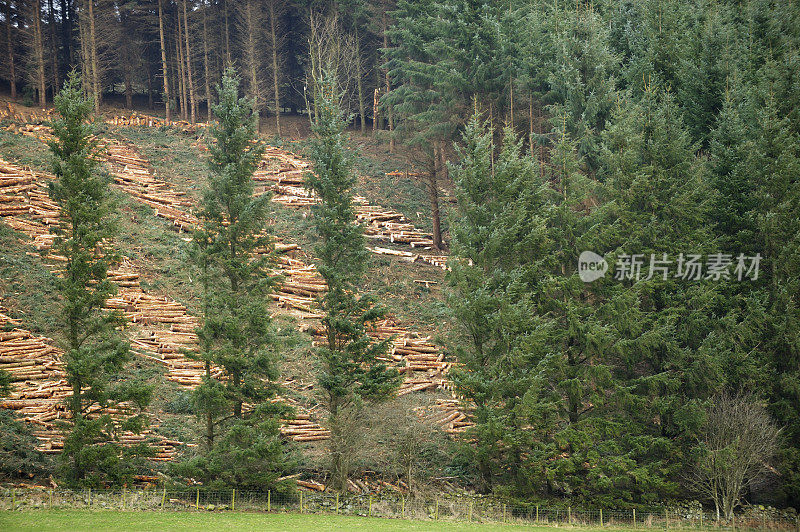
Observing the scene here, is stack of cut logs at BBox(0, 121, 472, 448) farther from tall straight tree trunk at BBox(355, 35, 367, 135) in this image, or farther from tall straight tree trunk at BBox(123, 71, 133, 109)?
tall straight tree trunk at BBox(123, 71, 133, 109)

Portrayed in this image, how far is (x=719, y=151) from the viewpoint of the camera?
27516 millimetres

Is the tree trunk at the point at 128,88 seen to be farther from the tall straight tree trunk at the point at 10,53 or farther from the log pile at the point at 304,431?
the log pile at the point at 304,431

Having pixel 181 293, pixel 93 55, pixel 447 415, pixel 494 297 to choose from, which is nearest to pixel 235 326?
pixel 494 297

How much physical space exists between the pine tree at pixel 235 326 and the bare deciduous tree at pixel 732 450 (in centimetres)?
1457

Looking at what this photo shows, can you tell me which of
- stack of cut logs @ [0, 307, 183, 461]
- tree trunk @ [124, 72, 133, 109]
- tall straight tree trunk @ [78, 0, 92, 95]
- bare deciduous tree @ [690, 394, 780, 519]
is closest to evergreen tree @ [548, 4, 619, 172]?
bare deciduous tree @ [690, 394, 780, 519]

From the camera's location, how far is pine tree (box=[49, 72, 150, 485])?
64.7 feet

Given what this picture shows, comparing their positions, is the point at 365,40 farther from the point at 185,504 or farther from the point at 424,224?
the point at 185,504

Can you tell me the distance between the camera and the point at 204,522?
728 inches

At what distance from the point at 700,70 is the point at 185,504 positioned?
28.8 metres

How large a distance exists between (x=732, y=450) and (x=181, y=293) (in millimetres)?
24172

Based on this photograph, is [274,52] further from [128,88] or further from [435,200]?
[435,200]

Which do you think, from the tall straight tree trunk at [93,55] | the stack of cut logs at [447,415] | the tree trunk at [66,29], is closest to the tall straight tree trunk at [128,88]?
the tree trunk at [66,29]

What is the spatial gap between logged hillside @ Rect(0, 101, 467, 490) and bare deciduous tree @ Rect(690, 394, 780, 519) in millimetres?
9105

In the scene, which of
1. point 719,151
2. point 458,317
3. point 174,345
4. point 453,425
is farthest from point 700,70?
point 174,345
